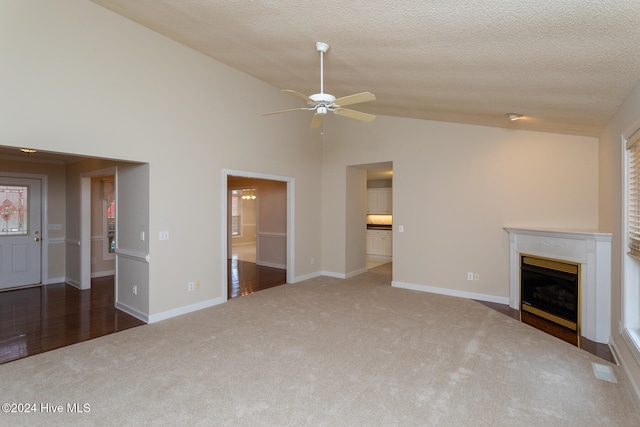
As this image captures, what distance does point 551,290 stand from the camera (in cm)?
428

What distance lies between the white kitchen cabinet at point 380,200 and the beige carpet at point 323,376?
541 cm

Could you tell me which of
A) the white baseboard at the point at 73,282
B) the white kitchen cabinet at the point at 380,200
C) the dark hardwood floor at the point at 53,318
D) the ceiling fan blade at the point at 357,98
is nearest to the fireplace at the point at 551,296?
the ceiling fan blade at the point at 357,98

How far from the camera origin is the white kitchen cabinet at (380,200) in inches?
373

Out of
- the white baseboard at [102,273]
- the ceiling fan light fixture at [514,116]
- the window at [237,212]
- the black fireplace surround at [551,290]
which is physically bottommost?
the white baseboard at [102,273]

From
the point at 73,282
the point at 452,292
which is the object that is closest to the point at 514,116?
the point at 452,292

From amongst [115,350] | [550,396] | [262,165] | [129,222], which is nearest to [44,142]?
[129,222]

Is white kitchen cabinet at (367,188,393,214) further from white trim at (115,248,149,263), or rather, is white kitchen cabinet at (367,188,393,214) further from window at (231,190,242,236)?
white trim at (115,248,149,263)

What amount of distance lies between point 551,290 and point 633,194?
6.14 feet

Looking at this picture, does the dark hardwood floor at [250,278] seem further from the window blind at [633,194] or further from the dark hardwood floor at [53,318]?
the window blind at [633,194]

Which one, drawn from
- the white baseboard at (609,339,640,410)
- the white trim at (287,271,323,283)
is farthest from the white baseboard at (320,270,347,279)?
the white baseboard at (609,339,640,410)

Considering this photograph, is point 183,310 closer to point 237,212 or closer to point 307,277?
point 307,277

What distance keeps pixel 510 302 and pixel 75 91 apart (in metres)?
6.33

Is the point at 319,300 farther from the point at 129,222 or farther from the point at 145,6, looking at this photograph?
the point at 145,6

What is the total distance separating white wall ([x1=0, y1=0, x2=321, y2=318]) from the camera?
311 centimetres
